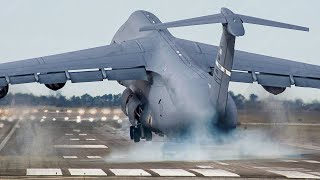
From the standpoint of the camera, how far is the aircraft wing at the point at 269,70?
48469mm

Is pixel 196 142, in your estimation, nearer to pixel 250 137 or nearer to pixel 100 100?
pixel 250 137

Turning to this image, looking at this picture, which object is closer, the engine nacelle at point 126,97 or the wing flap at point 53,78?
the wing flap at point 53,78

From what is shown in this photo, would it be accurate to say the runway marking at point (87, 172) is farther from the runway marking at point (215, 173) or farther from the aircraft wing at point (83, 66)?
the aircraft wing at point (83, 66)

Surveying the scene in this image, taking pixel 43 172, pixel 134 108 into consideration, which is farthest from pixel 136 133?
pixel 43 172

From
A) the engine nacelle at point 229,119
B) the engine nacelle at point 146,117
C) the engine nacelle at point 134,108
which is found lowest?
the engine nacelle at point 229,119

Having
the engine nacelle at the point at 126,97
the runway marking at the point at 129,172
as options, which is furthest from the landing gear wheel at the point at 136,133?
the runway marking at the point at 129,172

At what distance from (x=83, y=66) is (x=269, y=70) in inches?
446

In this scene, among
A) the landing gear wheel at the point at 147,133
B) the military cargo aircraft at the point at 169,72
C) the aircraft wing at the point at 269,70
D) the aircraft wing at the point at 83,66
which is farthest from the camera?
the landing gear wheel at the point at 147,133

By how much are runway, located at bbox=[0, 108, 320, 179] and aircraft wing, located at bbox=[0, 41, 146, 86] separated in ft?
15.5

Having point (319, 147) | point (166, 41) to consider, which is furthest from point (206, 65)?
point (319, 147)

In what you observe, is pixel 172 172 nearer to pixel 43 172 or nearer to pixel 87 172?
pixel 87 172

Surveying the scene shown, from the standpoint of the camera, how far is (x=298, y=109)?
65125 millimetres

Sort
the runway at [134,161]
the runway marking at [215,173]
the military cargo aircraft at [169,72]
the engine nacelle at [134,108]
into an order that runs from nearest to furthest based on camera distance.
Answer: the runway marking at [215,173], the runway at [134,161], the military cargo aircraft at [169,72], the engine nacelle at [134,108]

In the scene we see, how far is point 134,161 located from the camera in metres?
45.9
